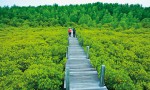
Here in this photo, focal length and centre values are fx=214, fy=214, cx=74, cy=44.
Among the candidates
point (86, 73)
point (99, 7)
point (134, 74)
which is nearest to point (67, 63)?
point (86, 73)

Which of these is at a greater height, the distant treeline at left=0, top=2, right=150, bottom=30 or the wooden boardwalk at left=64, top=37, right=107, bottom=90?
the distant treeline at left=0, top=2, right=150, bottom=30

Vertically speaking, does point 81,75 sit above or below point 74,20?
→ below

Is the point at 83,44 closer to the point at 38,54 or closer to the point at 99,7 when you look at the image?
the point at 38,54

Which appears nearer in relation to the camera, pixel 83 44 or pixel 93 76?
pixel 93 76

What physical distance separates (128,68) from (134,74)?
1.05 metres

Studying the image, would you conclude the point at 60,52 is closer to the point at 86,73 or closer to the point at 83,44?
the point at 83,44

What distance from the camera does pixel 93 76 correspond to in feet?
45.0

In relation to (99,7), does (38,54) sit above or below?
below

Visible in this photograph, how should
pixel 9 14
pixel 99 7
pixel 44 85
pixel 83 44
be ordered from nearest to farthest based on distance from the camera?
pixel 44 85 → pixel 83 44 → pixel 9 14 → pixel 99 7

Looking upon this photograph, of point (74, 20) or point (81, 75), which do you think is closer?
point (81, 75)

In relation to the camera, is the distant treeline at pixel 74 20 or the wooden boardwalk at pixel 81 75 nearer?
the wooden boardwalk at pixel 81 75

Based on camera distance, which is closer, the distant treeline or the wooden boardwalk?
the wooden boardwalk

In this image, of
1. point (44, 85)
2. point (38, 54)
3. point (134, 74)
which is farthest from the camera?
point (38, 54)

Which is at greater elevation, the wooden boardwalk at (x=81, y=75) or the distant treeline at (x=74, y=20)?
the distant treeline at (x=74, y=20)
